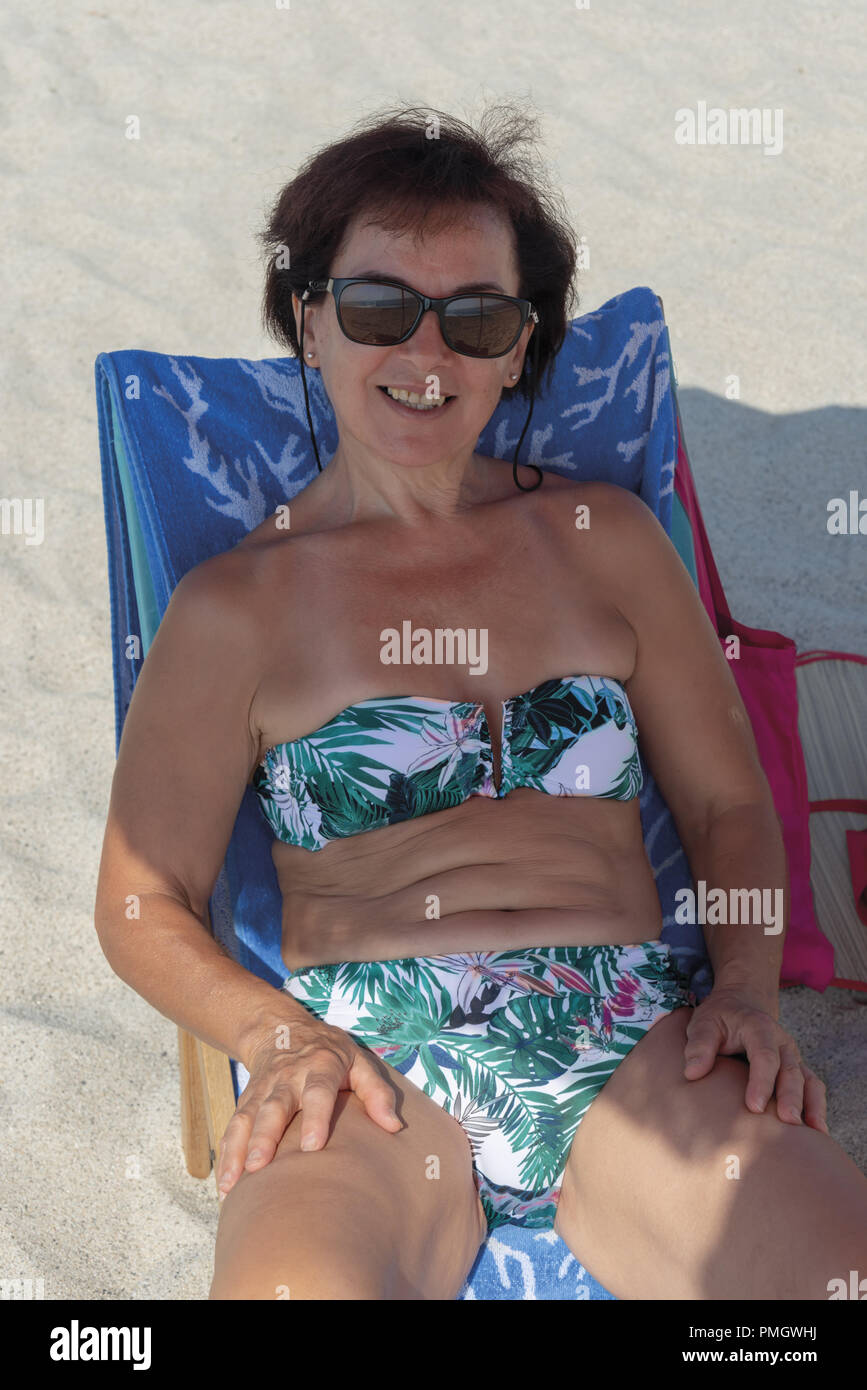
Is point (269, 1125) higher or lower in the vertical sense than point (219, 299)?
lower

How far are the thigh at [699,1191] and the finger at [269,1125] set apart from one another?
1.38 feet

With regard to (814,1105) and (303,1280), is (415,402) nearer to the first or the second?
(814,1105)

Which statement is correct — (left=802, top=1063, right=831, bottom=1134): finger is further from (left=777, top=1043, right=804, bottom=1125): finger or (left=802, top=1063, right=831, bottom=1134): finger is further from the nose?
the nose

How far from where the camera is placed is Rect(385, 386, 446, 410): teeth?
6.81 ft

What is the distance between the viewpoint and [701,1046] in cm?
→ 180

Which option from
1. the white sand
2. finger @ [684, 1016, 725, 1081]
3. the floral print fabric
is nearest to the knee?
the floral print fabric

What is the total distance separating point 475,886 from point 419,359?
778mm

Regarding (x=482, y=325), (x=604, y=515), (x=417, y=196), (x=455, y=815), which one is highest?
(x=417, y=196)

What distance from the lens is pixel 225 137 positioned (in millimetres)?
5145

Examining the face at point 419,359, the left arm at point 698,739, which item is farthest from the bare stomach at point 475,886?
the face at point 419,359


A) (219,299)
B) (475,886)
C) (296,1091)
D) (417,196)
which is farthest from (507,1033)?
(219,299)

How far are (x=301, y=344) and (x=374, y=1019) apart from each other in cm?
110

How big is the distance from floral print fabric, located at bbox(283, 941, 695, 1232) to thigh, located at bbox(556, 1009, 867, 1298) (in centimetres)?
4

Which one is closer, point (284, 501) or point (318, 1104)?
point (318, 1104)
